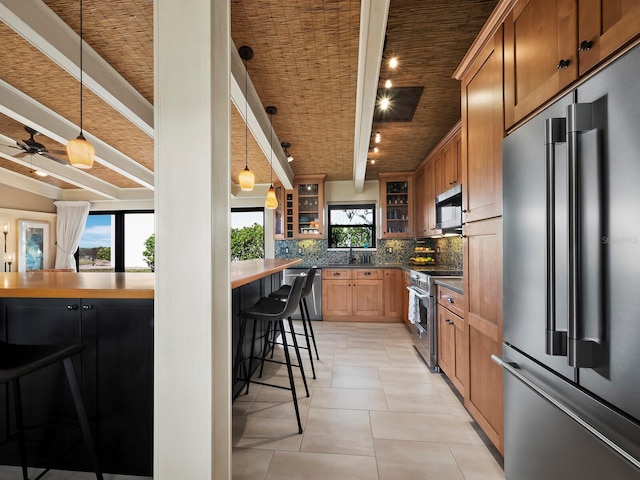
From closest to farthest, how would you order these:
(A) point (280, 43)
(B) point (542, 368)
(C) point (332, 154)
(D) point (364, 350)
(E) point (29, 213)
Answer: (B) point (542, 368) → (A) point (280, 43) → (D) point (364, 350) → (C) point (332, 154) → (E) point (29, 213)

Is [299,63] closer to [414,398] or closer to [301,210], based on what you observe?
[414,398]

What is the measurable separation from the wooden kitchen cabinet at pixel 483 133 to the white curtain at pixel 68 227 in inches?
310

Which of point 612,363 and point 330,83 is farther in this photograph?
point 330,83

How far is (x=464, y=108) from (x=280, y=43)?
4.95ft

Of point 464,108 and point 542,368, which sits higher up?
point 464,108

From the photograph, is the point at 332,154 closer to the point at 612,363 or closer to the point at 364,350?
the point at 364,350

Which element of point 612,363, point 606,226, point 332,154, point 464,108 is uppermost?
point 332,154

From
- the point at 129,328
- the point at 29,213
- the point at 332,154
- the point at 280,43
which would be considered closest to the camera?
the point at 129,328

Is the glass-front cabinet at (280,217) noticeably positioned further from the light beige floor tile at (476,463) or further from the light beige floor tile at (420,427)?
the light beige floor tile at (476,463)

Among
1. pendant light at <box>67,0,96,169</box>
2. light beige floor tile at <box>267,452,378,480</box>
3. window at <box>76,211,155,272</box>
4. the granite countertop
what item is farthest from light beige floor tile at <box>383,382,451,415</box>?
window at <box>76,211,155,272</box>

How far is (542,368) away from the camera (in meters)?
1.17

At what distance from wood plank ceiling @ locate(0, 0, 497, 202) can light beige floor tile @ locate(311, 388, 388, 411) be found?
275 centimetres

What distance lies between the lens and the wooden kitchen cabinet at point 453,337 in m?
2.28

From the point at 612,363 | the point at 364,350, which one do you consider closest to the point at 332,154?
the point at 364,350
